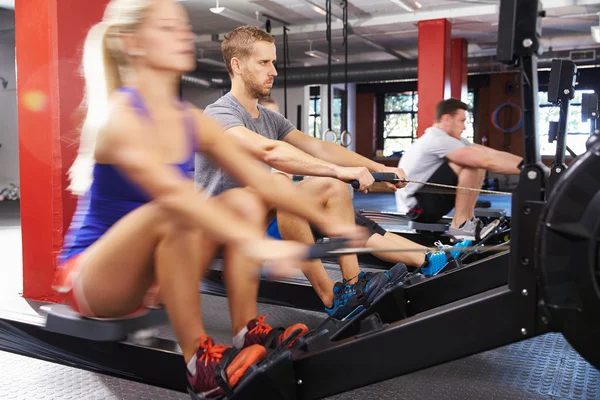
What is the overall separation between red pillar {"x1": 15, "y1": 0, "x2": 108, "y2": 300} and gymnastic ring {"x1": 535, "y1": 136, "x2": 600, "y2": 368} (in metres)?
2.20

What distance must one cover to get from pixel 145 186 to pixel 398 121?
13.0 meters

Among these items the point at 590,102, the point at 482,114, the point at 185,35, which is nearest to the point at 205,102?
the point at 482,114

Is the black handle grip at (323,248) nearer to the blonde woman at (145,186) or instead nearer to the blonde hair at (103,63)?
the blonde woman at (145,186)

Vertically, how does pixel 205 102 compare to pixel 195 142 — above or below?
above

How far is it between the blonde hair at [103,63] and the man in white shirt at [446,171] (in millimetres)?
2447

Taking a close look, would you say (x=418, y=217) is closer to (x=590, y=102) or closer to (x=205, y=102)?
(x=590, y=102)

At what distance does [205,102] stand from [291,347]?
1215 cm

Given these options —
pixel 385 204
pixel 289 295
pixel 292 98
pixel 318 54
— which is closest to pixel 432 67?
pixel 385 204

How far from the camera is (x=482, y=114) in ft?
41.4

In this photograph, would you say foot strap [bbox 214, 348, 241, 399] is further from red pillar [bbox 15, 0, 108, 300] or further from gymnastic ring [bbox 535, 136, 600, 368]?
red pillar [bbox 15, 0, 108, 300]

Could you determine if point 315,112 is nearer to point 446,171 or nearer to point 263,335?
point 446,171

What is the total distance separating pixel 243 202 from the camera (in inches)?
59.4

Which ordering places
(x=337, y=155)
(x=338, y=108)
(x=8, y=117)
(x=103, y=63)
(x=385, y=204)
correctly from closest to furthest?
(x=103, y=63) < (x=337, y=155) < (x=385, y=204) < (x=8, y=117) < (x=338, y=108)

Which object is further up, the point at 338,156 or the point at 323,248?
the point at 338,156
